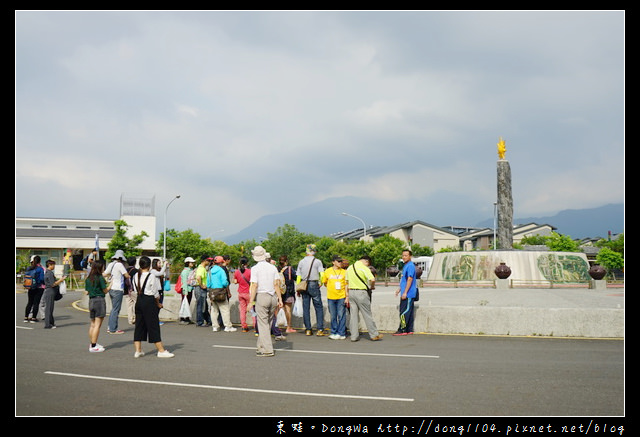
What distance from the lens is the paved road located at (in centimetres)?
590

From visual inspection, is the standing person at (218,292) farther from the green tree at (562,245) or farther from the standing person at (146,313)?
the green tree at (562,245)

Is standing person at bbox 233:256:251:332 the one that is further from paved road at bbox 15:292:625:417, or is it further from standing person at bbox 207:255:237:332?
paved road at bbox 15:292:625:417

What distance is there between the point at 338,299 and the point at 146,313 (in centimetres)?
423

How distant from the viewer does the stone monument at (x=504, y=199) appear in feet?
131

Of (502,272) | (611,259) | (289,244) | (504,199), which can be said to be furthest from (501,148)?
(289,244)

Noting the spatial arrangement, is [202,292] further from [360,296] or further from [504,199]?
[504,199]

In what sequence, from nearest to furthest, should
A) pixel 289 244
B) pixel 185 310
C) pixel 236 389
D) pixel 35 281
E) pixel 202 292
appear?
A: pixel 236 389
pixel 202 292
pixel 35 281
pixel 185 310
pixel 289 244

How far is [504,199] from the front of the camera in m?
39.8

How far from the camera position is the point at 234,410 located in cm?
578

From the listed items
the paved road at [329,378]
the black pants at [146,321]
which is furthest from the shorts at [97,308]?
the black pants at [146,321]

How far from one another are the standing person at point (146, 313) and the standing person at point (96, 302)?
930 millimetres

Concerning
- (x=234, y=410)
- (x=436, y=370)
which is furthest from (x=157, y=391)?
(x=436, y=370)

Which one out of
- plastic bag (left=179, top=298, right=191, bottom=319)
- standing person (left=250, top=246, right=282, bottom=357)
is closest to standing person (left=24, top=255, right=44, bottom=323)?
plastic bag (left=179, top=298, right=191, bottom=319)

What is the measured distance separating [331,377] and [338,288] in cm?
419
